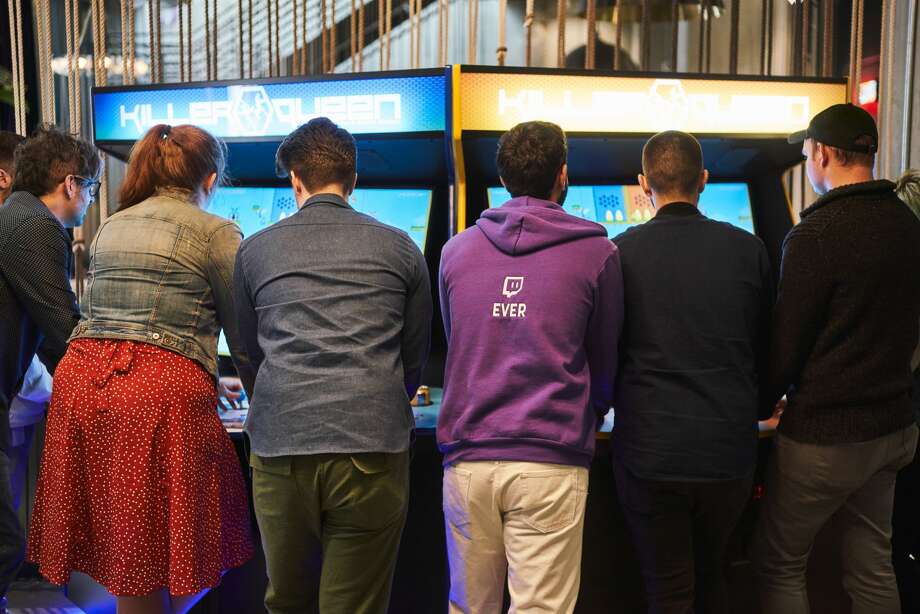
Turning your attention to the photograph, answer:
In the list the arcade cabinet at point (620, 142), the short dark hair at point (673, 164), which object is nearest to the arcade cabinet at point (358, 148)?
the arcade cabinet at point (620, 142)

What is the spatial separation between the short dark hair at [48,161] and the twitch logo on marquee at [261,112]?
446 millimetres

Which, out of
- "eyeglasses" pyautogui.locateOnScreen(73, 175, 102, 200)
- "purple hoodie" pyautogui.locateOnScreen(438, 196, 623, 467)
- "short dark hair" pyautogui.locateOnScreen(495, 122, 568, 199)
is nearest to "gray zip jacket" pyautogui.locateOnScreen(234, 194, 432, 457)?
"purple hoodie" pyautogui.locateOnScreen(438, 196, 623, 467)

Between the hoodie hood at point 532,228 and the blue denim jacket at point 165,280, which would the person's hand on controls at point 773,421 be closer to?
the hoodie hood at point 532,228

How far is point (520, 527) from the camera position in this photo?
5.87 ft

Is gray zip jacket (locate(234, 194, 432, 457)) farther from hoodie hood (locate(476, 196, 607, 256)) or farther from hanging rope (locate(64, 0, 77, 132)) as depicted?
hanging rope (locate(64, 0, 77, 132))

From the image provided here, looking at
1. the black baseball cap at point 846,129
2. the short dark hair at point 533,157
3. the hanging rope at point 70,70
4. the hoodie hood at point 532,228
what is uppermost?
the hanging rope at point 70,70

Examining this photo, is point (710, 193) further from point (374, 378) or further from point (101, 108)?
point (101, 108)

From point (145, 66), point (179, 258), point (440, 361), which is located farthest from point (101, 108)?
point (145, 66)

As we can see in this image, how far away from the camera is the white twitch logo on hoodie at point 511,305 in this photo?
69.0 inches

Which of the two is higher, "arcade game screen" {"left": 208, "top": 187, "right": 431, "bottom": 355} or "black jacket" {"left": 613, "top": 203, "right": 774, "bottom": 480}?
"arcade game screen" {"left": 208, "top": 187, "right": 431, "bottom": 355}

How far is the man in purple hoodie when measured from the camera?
1.75 m

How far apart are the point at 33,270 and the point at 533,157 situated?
1.35 meters

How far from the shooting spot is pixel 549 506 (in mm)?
1760

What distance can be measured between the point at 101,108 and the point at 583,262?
1.98 metres
